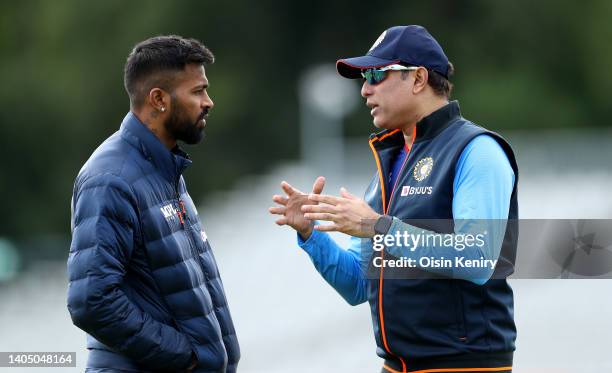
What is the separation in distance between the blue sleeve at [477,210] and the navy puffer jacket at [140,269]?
0.80m

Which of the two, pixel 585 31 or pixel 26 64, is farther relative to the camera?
pixel 26 64

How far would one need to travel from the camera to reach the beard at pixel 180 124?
16.0 feet

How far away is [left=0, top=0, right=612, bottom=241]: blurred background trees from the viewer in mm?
26281

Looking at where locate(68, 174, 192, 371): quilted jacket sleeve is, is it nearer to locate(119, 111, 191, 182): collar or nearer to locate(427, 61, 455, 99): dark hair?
locate(119, 111, 191, 182): collar

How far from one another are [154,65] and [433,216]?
4.21ft

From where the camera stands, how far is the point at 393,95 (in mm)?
4949

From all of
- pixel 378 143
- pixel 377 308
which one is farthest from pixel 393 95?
pixel 377 308

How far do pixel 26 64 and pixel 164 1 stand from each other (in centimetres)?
373

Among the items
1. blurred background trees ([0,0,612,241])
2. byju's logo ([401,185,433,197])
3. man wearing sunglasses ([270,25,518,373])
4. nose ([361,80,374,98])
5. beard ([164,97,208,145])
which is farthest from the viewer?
blurred background trees ([0,0,612,241])

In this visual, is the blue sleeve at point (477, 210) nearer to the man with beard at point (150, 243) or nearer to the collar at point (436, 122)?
the collar at point (436, 122)

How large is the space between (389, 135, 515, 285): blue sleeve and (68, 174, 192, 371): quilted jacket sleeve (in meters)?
0.98

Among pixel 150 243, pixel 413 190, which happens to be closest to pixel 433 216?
pixel 413 190

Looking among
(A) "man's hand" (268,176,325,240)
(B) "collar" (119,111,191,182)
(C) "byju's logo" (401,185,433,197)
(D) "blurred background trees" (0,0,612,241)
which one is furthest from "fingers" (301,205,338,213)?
(D) "blurred background trees" (0,0,612,241)

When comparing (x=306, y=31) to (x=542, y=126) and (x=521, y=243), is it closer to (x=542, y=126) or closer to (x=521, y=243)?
(x=542, y=126)
